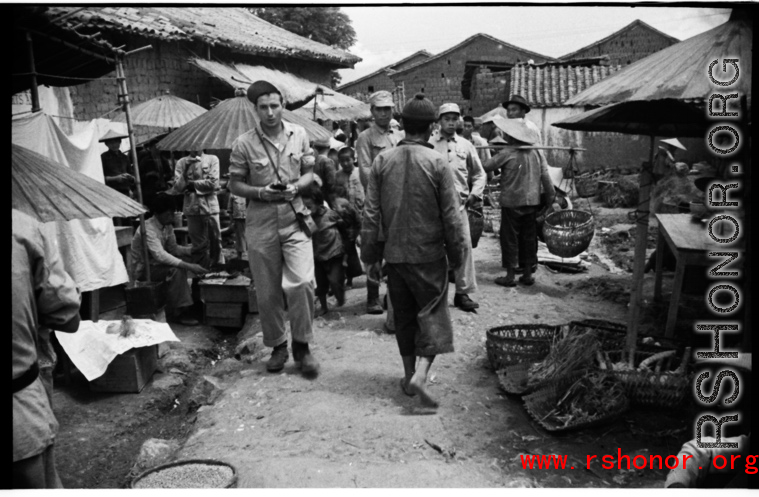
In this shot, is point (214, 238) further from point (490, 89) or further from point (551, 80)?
point (490, 89)

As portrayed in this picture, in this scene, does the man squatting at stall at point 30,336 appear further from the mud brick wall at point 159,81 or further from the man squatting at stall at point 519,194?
the mud brick wall at point 159,81

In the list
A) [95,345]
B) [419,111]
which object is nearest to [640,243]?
[419,111]

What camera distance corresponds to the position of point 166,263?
646 cm

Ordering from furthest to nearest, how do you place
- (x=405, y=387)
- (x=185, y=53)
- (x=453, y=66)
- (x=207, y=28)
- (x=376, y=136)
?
(x=453, y=66), (x=207, y=28), (x=185, y=53), (x=376, y=136), (x=405, y=387)

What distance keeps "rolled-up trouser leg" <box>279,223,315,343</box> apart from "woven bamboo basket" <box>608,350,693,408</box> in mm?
2197

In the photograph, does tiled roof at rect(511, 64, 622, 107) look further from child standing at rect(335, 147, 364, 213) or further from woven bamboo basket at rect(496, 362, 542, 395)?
woven bamboo basket at rect(496, 362, 542, 395)

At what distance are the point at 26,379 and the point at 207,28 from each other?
10.2m

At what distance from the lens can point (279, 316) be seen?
4898 mm

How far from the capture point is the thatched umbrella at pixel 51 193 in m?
2.86

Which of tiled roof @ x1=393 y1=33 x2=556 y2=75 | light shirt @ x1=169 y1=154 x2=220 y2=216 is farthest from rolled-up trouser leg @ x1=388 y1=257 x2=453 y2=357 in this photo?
tiled roof @ x1=393 y1=33 x2=556 y2=75

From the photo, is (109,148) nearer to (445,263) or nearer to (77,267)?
(77,267)

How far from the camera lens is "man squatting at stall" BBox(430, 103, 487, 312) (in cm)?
603

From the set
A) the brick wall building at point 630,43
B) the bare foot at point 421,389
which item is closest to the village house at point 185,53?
the bare foot at point 421,389

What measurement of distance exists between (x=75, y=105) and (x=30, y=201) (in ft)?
23.4
